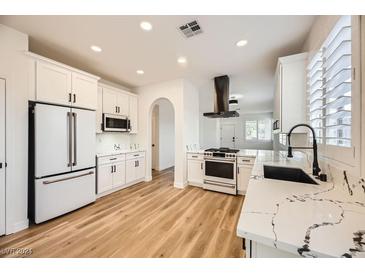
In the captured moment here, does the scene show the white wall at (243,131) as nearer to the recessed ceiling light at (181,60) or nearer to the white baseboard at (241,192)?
the white baseboard at (241,192)

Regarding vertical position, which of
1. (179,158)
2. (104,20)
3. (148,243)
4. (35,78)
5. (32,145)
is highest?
(104,20)

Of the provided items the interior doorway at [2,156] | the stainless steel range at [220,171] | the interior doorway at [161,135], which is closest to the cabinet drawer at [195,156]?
the stainless steel range at [220,171]

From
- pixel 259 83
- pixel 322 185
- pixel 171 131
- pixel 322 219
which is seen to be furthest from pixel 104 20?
pixel 171 131

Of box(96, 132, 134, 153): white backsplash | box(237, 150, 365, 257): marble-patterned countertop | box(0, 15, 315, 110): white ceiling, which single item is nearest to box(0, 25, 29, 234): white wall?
box(0, 15, 315, 110): white ceiling

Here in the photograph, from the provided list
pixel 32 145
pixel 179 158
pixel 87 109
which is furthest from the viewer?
pixel 179 158

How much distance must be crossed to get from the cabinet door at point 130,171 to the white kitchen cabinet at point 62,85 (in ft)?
5.00

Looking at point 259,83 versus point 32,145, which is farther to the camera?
point 259,83

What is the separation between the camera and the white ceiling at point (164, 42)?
1.87m

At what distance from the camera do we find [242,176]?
3.30 metres

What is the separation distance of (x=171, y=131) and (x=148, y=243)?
5111 mm

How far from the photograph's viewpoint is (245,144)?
9242 mm

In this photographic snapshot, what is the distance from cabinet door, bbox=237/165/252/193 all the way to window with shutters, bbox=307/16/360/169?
69.4 inches

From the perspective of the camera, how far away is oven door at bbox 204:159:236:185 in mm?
3369
